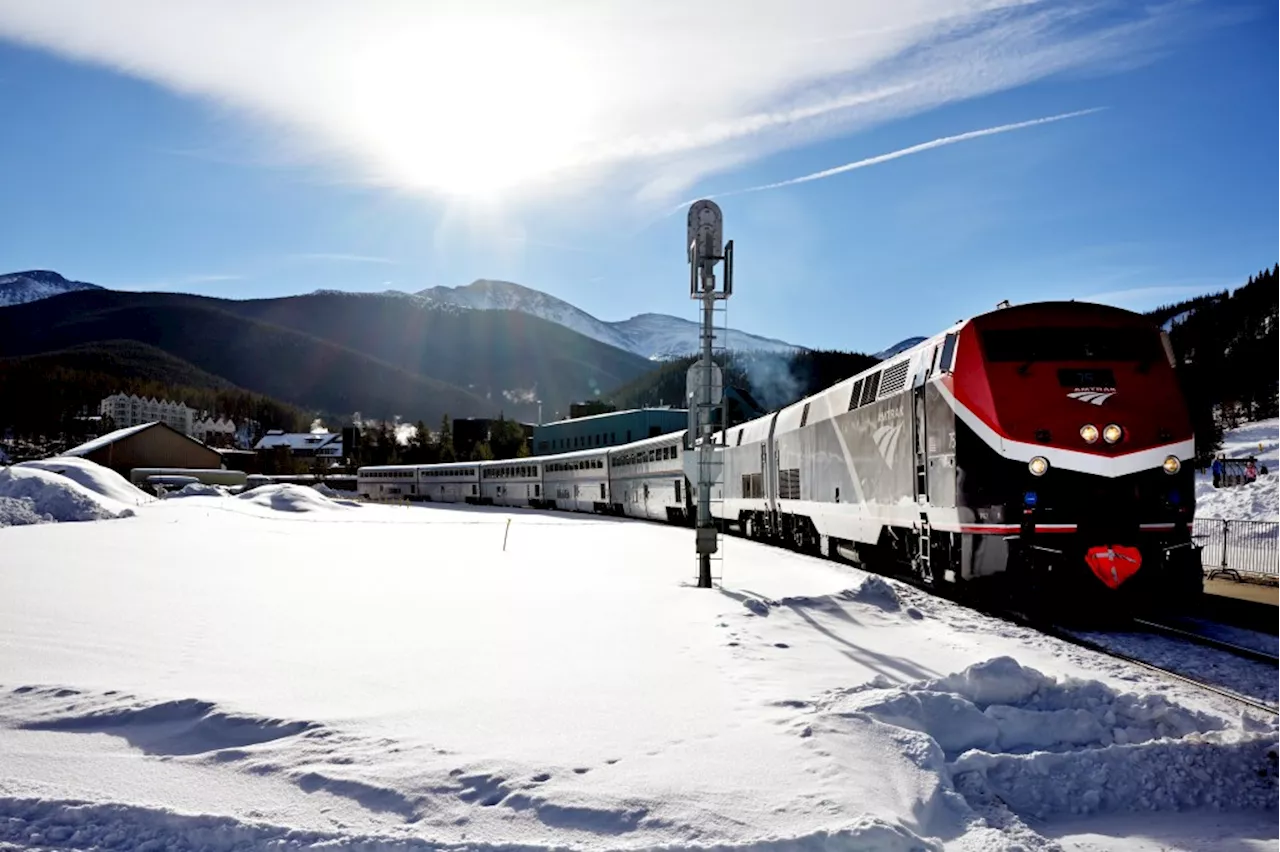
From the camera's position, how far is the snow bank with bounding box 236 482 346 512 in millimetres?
42781

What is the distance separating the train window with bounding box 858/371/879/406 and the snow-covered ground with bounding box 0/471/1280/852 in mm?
5161

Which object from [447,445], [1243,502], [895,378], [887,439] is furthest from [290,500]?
[447,445]

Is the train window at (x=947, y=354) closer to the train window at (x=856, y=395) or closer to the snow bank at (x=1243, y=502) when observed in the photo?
the train window at (x=856, y=395)

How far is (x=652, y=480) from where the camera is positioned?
137ft

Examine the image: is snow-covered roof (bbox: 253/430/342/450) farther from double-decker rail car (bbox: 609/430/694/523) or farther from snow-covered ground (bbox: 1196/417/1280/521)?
snow-covered ground (bbox: 1196/417/1280/521)

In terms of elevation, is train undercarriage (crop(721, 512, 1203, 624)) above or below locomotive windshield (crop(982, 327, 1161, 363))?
below

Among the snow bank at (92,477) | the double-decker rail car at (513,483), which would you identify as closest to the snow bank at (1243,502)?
the double-decker rail car at (513,483)

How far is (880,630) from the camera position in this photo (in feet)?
37.9

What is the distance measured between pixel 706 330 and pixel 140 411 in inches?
7760

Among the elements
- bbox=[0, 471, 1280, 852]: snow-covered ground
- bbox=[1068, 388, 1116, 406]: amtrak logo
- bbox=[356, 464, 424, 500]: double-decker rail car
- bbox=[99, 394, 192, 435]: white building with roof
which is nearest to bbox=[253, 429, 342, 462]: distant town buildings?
bbox=[99, 394, 192, 435]: white building with roof

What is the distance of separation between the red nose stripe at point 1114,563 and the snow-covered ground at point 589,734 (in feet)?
4.76

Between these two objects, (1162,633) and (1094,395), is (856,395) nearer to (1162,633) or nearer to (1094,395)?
(1094,395)

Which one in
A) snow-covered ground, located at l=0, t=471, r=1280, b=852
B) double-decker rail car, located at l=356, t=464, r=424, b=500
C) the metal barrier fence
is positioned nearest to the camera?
snow-covered ground, located at l=0, t=471, r=1280, b=852

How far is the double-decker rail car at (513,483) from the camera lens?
2494 inches
